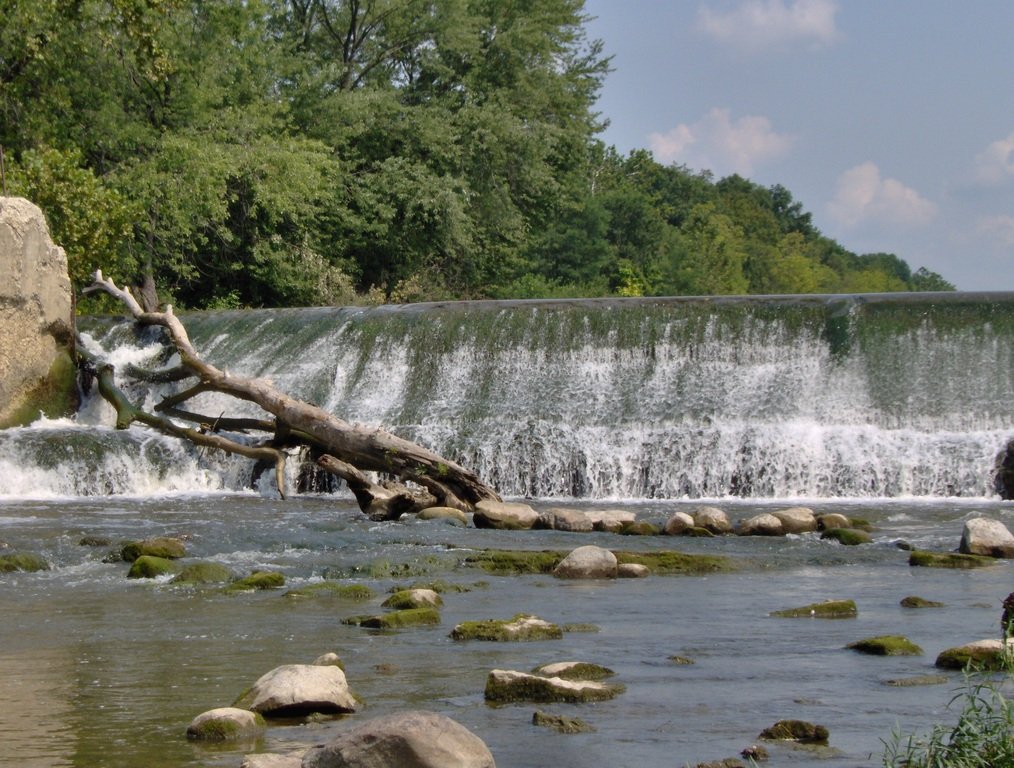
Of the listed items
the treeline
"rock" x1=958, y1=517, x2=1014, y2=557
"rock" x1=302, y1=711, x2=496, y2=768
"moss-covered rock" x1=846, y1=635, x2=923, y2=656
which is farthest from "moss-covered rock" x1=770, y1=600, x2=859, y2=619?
the treeline

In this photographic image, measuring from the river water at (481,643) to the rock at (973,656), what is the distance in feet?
0.44

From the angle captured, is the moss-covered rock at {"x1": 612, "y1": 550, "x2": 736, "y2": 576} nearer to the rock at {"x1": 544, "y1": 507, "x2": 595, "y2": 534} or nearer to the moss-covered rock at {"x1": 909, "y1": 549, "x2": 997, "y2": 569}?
the moss-covered rock at {"x1": 909, "y1": 549, "x2": 997, "y2": 569}

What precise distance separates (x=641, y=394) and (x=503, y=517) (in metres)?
6.47

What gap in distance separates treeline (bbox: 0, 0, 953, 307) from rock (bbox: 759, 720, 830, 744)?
69.4 ft

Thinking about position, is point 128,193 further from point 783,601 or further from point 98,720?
point 98,720

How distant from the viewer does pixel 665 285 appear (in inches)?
1960

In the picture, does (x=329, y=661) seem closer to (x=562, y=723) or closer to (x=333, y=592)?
(x=562, y=723)

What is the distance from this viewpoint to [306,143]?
30344 mm

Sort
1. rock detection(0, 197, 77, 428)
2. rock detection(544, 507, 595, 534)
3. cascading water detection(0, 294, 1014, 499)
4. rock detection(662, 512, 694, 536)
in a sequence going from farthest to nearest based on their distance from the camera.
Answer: rock detection(0, 197, 77, 428) → cascading water detection(0, 294, 1014, 499) → rock detection(544, 507, 595, 534) → rock detection(662, 512, 694, 536)

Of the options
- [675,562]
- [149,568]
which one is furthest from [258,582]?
[675,562]

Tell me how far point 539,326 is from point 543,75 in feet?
52.9

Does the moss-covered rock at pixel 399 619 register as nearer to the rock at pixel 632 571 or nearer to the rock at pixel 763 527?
the rock at pixel 632 571

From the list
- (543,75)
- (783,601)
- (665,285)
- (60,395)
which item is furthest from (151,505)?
(665,285)

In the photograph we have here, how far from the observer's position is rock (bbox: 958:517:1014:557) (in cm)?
1277
